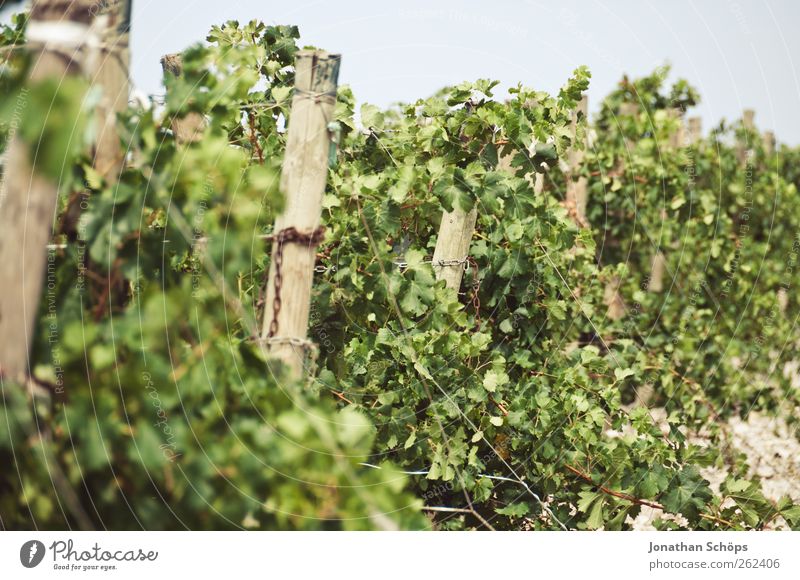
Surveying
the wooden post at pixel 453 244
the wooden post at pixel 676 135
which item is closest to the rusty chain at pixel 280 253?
the wooden post at pixel 453 244

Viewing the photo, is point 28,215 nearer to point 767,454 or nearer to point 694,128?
point 767,454

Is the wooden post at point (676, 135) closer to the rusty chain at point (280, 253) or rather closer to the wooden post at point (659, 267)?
the wooden post at point (659, 267)

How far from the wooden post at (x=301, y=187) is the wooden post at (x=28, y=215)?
42 cm

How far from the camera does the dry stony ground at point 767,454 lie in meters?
3.90

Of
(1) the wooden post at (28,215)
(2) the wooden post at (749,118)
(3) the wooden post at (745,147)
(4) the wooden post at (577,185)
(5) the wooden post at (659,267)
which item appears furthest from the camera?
(2) the wooden post at (749,118)

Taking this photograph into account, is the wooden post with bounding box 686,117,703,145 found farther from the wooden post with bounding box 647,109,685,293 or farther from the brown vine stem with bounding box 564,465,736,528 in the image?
the brown vine stem with bounding box 564,465,736,528

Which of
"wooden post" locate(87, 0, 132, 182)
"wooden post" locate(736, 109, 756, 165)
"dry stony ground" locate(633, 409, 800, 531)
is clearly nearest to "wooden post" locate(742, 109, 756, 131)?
"wooden post" locate(736, 109, 756, 165)

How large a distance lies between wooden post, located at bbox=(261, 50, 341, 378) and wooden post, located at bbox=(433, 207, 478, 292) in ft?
3.00

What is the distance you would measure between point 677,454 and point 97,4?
6.75ft

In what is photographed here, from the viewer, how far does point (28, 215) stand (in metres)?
1.20

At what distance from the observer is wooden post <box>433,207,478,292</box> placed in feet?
7.84

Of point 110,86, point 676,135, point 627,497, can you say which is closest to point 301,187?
point 110,86
